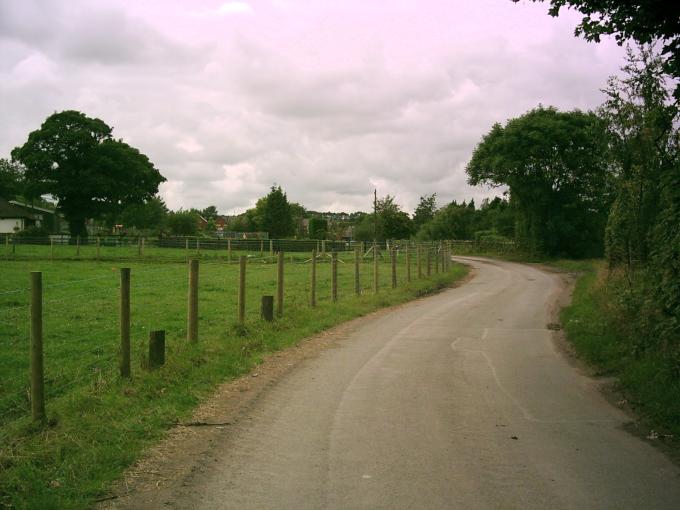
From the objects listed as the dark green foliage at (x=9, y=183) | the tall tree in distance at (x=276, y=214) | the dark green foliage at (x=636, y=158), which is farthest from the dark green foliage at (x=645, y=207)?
the dark green foliage at (x=9, y=183)

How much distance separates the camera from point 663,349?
8.61 m

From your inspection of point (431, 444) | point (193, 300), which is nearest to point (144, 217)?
point (193, 300)

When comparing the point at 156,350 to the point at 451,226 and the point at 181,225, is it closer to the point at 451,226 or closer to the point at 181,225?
the point at 451,226

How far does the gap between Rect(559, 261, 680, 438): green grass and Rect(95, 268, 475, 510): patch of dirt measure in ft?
14.7

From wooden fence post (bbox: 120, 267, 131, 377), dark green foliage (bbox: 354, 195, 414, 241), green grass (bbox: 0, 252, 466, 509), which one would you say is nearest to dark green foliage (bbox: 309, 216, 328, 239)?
dark green foliage (bbox: 354, 195, 414, 241)

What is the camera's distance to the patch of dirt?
14.9ft

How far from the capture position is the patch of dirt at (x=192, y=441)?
4.54 m

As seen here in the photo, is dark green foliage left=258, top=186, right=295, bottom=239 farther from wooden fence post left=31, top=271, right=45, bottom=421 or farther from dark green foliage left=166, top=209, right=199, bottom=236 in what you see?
wooden fence post left=31, top=271, right=45, bottom=421

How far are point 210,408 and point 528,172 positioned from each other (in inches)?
1775

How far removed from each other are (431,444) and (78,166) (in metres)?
67.0

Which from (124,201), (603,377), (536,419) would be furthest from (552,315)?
(124,201)

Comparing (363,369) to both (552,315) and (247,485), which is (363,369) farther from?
(552,315)

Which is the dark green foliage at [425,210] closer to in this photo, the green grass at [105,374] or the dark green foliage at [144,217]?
the dark green foliage at [144,217]

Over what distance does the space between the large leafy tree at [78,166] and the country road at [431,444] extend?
61.2 metres
